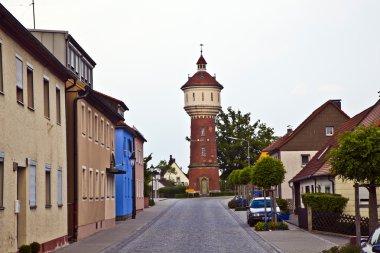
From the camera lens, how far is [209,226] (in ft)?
140

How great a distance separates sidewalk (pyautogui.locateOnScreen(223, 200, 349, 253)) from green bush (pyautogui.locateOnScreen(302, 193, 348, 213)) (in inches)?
46.5

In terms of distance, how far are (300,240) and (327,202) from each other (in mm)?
4995

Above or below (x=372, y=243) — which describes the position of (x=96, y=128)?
above

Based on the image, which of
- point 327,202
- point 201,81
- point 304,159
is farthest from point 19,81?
point 201,81

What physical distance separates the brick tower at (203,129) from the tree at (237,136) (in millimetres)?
9228

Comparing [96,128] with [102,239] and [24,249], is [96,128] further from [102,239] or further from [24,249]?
[24,249]

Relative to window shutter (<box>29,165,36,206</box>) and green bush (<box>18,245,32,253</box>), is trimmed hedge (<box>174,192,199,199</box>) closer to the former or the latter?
window shutter (<box>29,165,36,206</box>)

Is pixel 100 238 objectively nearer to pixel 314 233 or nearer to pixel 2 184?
pixel 314 233

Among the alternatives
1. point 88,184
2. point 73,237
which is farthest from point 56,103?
point 88,184

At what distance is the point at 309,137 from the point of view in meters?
65.2

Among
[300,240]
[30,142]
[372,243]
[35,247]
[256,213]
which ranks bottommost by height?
[300,240]

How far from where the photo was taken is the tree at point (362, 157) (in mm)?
22156

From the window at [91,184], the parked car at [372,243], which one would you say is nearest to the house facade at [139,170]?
the window at [91,184]

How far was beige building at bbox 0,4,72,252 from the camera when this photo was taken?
20.4 metres
